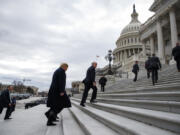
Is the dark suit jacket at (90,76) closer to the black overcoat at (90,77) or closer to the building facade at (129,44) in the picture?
the black overcoat at (90,77)

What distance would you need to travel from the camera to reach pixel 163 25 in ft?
71.3

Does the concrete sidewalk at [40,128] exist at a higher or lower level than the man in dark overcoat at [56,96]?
lower

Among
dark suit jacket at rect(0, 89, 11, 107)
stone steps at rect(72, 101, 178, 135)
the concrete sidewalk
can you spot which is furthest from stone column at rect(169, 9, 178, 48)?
dark suit jacket at rect(0, 89, 11, 107)

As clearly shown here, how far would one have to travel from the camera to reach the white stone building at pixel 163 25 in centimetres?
1836

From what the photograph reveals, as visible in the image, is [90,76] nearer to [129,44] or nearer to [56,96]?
[56,96]

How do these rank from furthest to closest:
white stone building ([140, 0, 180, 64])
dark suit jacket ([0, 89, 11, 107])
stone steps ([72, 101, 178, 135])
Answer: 1. white stone building ([140, 0, 180, 64])
2. dark suit jacket ([0, 89, 11, 107])
3. stone steps ([72, 101, 178, 135])

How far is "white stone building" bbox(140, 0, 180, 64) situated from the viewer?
18.4 metres

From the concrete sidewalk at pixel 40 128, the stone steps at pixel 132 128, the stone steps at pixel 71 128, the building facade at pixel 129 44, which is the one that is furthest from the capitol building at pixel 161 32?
the building facade at pixel 129 44

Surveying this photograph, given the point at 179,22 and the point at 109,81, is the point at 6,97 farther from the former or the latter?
the point at 179,22

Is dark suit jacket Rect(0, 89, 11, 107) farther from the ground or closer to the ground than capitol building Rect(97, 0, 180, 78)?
closer to the ground

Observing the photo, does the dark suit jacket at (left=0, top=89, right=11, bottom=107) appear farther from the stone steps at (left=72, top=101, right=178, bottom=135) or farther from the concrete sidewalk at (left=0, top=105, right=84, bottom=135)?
the stone steps at (left=72, top=101, right=178, bottom=135)

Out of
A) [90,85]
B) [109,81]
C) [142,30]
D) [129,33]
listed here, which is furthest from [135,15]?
[90,85]

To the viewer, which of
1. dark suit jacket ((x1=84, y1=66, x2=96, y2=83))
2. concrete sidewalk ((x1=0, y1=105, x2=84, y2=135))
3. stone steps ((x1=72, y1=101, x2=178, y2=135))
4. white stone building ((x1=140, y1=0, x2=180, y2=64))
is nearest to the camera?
stone steps ((x1=72, y1=101, x2=178, y2=135))

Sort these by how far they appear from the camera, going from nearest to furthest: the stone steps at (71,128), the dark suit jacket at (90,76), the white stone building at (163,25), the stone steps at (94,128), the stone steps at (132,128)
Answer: the stone steps at (132,128) < the stone steps at (94,128) < the stone steps at (71,128) < the dark suit jacket at (90,76) < the white stone building at (163,25)
